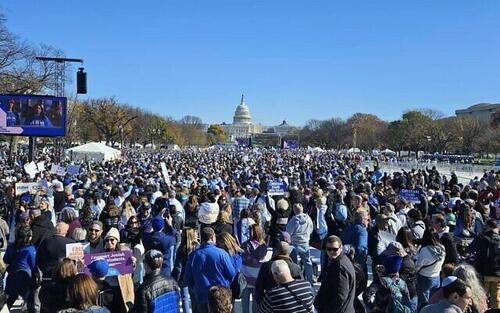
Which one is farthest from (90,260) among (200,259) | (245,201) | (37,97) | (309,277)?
(37,97)

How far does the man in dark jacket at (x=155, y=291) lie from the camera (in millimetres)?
4477

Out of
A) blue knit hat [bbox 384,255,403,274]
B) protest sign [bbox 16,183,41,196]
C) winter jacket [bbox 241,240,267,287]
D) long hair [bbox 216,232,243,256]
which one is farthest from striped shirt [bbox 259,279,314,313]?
protest sign [bbox 16,183,41,196]

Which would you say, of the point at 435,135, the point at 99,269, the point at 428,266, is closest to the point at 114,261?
the point at 99,269

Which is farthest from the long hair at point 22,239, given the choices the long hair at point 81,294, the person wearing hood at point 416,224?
the person wearing hood at point 416,224

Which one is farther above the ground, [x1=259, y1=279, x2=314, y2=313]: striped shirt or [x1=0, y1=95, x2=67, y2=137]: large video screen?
[x1=0, y1=95, x2=67, y2=137]: large video screen

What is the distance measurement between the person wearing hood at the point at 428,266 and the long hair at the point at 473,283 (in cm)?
162

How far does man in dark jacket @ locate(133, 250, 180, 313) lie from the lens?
448cm

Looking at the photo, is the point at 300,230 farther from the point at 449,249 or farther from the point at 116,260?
the point at 116,260

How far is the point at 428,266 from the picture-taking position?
20.3ft

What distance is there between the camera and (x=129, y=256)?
17.8 feet

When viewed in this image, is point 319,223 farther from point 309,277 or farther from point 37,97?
point 37,97

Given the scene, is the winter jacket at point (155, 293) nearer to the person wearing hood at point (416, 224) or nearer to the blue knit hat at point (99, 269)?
the blue knit hat at point (99, 269)

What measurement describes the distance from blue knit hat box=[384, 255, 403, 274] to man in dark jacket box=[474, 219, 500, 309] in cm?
191

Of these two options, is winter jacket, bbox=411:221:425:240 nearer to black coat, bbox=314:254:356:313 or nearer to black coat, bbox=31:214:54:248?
black coat, bbox=314:254:356:313
